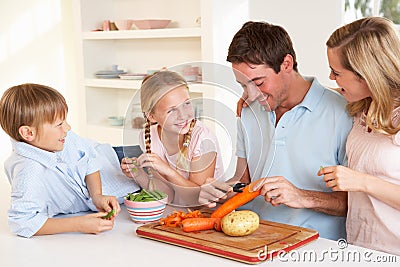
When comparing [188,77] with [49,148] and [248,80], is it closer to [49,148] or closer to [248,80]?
[248,80]

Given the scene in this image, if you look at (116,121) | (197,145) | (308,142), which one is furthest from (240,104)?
(116,121)

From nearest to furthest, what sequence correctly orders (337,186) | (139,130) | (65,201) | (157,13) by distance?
(337,186), (139,130), (65,201), (157,13)

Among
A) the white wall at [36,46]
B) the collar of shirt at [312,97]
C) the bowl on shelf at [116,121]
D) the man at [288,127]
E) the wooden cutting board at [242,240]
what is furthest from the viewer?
the bowl on shelf at [116,121]

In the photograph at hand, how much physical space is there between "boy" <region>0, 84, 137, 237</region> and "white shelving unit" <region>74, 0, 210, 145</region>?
238 cm

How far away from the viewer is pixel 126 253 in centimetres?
155

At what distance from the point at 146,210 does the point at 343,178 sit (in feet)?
1.86

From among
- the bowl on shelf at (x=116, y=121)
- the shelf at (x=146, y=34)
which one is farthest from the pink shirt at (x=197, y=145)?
the bowl on shelf at (x=116, y=121)

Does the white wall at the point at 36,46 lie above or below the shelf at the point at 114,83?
above

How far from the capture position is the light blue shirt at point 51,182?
1.72 metres

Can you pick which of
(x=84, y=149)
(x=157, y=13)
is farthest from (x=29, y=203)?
(x=157, y=13)

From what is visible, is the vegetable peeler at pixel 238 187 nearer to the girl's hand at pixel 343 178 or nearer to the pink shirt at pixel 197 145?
the pink shirt at pixel 197 145

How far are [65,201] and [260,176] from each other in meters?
0.61

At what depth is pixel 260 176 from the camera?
1811mm

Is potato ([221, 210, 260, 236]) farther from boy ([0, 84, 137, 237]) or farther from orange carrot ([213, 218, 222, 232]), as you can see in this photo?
boy ([0, 84, 137, 237])
